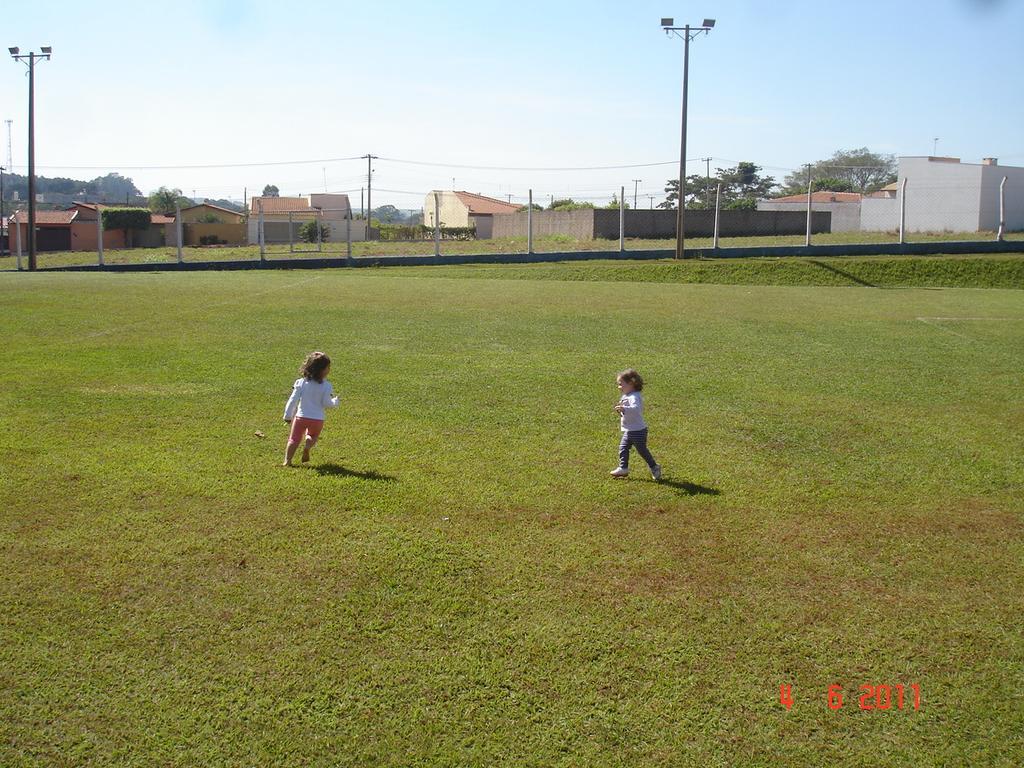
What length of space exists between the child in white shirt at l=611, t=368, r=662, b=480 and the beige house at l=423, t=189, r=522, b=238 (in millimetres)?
55497

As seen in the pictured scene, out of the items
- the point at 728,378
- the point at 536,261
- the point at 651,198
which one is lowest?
the point at 728,378

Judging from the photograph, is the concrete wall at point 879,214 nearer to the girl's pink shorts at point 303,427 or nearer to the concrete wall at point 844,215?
the concrete wall at point 844,215

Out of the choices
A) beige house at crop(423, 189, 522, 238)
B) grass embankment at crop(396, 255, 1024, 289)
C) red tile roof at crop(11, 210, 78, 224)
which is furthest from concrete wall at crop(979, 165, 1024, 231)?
red tile roof at crop(11, 210, 78, 224)

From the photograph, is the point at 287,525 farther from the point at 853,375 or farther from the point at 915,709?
the point at 853,375

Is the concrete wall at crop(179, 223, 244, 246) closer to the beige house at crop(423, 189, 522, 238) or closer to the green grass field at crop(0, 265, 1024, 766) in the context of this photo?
the beige house at crop(423, 189, 522, 238)

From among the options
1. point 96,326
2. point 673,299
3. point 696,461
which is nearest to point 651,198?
point 673,299

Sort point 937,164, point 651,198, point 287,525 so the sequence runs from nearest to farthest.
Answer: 1. point 287,525
2. point 651,198
3. point 937,164

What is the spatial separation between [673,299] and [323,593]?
1616cm

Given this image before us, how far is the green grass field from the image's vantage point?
360 centimetres

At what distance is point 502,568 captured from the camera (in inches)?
199

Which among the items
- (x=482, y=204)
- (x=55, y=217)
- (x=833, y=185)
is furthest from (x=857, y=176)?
(x=55, y=217)

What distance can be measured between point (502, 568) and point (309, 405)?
8.19 ft

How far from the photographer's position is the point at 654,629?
14.3 feet

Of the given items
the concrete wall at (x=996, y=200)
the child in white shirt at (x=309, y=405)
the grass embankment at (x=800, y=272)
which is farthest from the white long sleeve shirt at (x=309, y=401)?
the concrete wall at (x=996, y=200)
